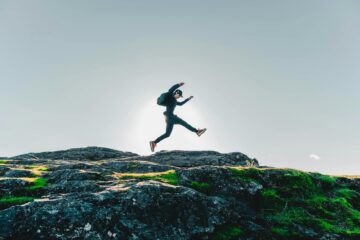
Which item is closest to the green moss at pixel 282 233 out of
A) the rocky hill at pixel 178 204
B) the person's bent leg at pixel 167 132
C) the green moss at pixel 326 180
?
the rocky hill at pixel 178 204

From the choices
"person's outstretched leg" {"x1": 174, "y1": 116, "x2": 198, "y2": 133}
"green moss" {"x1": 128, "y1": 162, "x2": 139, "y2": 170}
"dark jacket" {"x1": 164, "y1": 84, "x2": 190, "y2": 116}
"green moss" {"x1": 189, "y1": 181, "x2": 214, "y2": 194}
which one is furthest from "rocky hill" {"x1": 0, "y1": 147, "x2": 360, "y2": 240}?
"person's outstretched leg" {"x1": 174, "y1": 116, "x2": 198, "y2": 133}

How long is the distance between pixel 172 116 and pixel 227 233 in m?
13.9

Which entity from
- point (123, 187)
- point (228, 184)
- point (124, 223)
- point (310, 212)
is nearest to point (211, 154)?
point (228, 184)

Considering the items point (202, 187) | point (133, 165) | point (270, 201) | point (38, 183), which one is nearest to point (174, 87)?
point (133, 165)

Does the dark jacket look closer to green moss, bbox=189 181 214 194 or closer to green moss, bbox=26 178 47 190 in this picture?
green moss, bbox=189 181 214 194

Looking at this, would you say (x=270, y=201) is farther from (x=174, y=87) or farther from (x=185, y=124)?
(x=185, y=124)

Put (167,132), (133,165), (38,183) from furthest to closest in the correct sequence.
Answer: (167,132) < (133,165) < (38,183)

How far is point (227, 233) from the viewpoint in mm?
13945

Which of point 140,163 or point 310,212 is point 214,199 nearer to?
point 310,212

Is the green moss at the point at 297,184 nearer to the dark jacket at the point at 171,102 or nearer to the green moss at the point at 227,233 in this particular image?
the green moss at the point at 227,233

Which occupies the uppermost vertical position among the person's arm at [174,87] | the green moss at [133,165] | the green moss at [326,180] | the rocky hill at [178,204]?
the person's arm at [174,87]

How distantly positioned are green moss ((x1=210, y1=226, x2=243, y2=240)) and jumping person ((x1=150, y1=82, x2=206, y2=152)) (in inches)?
502

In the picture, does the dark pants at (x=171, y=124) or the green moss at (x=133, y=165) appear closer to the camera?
the green moss at (x=133, y=165)

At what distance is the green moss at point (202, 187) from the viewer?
57.2 feet
